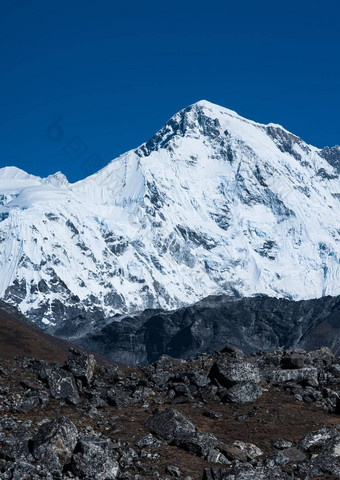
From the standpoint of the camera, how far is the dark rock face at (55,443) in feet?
73.2

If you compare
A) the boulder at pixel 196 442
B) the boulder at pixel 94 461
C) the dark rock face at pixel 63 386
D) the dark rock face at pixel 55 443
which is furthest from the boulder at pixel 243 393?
the dark rock face at pixel 55 443

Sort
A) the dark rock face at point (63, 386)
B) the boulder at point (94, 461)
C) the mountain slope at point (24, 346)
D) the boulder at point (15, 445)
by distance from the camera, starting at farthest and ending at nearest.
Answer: the mountain slope at point (24, 346) < the dark rock face at point (63, 386) < the boulder at point (15, 445) < the boulder at point (94, 461)

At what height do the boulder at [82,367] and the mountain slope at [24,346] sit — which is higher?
the mountain slope at [24,346]

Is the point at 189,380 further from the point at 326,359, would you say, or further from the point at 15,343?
the point at 15,343

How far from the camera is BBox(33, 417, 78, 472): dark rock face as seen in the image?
22.3 m

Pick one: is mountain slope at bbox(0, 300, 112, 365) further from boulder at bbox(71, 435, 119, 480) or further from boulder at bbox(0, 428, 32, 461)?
boulder at bbox(71, 435, 119, 480)

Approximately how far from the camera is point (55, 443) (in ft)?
74.7

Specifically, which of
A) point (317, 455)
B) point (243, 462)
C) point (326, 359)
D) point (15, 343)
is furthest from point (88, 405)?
point (15, 343)

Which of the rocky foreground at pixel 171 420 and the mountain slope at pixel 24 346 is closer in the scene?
the rocky foreground at pixel 171 420

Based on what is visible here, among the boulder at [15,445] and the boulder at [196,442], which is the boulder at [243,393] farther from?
the boulder at [15,445]

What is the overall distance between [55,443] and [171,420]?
5233mm

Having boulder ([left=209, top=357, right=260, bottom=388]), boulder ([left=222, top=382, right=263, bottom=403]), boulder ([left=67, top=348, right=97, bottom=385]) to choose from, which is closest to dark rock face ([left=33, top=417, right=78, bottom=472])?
boulder ([left=67, top=348, right=97, bottom=385])

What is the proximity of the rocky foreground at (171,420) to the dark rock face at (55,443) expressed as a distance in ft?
0.11

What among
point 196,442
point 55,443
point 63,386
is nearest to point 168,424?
point 196,442
